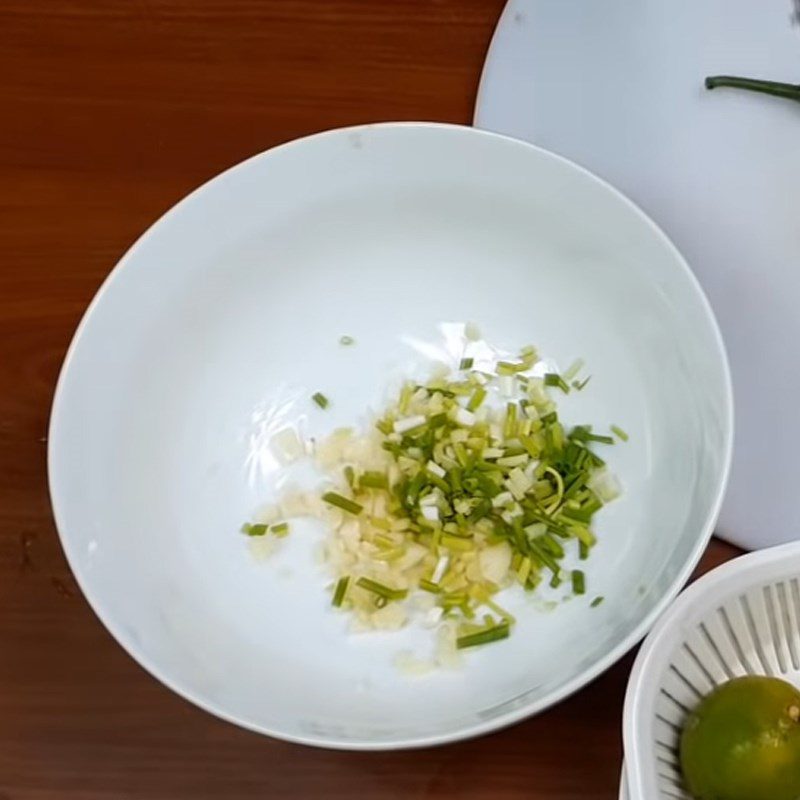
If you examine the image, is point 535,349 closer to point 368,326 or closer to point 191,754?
point 368,326

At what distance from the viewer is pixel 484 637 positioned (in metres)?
0.80

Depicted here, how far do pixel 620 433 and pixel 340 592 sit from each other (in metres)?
0.23

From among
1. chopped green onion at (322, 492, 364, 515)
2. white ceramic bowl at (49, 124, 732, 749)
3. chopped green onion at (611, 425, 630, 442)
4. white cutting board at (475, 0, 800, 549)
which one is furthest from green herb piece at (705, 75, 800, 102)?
chopped green onion at (322, 492, 364, 515)

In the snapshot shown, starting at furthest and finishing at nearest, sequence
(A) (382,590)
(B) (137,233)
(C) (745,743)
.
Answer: (B) (137,233) → (A) (382,590) → (C) (745,743)

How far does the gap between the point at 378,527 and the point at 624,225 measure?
277 millimetres

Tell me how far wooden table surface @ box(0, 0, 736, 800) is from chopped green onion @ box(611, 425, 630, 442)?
10 centimetres

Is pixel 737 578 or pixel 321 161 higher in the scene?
pixel 321 161

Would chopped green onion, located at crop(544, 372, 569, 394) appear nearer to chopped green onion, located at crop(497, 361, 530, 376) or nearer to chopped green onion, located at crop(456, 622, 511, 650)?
chopped green onion, located at crop(497, 361, 530, 376)

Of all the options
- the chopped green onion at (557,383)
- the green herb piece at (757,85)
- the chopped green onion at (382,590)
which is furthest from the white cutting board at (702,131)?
the chopped green onion at (382,590)

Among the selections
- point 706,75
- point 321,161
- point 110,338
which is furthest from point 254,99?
point 706,75

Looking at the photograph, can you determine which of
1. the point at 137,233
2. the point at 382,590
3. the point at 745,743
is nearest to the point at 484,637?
the point at 382,590

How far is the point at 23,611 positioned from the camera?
85 cm

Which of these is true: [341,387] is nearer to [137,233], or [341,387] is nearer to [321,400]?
[321,400]

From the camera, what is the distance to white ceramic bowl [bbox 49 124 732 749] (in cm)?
77
